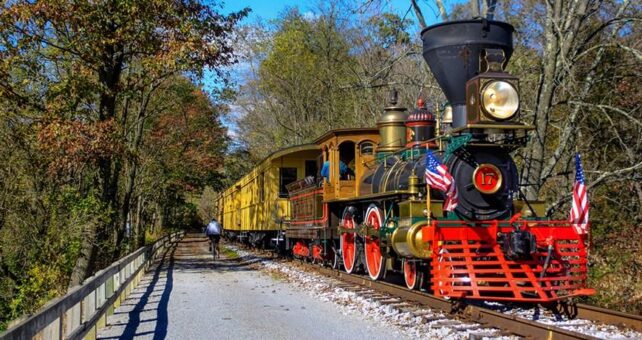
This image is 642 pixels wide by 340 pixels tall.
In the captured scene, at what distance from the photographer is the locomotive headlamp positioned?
26.5 feet

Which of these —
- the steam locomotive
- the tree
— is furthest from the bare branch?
the tree

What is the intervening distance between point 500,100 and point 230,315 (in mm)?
4640

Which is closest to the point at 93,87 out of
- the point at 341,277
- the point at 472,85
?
Answer: the point at 341,277

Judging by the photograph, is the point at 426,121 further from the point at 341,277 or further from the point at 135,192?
the point at 135,192

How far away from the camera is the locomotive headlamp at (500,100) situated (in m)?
8.06

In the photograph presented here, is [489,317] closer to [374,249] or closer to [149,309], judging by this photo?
[374,249]

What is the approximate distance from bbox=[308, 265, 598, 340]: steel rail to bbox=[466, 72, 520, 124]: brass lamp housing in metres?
2.37

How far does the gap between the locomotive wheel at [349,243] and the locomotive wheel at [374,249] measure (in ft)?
2.20

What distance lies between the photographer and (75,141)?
13.1m

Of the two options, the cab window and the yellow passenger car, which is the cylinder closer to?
the cab window

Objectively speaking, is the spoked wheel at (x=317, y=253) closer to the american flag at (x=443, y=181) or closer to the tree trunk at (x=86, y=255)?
the tree trunk at (x=86, y=255)

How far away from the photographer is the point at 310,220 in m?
15.3

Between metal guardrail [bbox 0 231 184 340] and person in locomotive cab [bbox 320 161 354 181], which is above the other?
person in locomotive cab [bbox 320 161 354 181]

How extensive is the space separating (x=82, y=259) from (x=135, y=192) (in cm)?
1442
